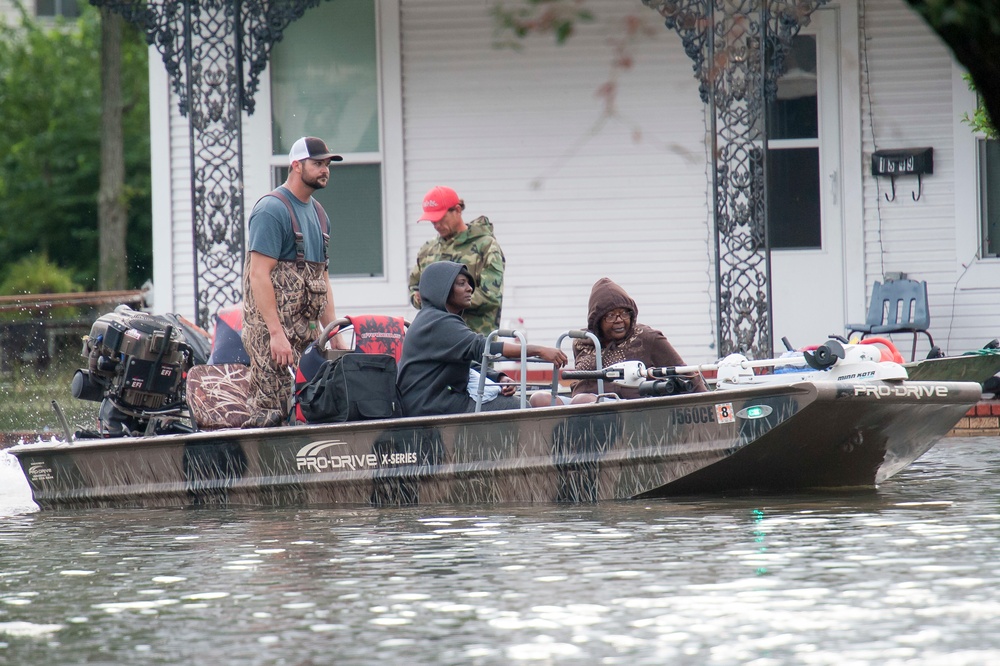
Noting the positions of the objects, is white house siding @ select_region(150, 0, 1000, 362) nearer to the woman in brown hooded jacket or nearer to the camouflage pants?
the woman in brown hooded jacket

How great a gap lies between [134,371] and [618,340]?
2.98 metres

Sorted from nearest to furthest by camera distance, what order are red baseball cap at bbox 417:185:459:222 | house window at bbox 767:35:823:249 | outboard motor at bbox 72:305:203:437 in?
outboard motor at bbox 72:305:203:437 → red baseball cap at bbox 417:185:459:222 → house window at bbox 767:35:823:249

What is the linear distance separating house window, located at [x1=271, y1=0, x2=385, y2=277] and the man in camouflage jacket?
3.75 meters

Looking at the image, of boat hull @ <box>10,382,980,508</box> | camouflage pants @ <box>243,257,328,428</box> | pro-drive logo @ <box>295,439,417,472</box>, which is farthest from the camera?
camouflage pants @ <box>243,257,328,428</box>

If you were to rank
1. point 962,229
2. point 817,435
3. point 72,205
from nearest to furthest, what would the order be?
Answer: point 817,435 → point 962,229 → point 72,205

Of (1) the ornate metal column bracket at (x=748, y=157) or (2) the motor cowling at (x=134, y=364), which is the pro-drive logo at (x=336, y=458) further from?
(1) the ornate metal column bracket at (x=748, y=157)

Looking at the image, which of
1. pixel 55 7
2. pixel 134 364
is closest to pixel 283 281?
pixel 134 364

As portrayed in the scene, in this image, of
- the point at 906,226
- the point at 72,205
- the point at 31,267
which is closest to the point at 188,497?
the point at 906,226

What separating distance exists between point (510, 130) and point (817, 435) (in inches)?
267

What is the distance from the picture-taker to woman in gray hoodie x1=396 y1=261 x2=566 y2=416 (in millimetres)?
8602

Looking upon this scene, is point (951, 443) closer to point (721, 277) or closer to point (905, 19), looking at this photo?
point (721, 277)

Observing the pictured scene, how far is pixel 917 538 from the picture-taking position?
6.68 m

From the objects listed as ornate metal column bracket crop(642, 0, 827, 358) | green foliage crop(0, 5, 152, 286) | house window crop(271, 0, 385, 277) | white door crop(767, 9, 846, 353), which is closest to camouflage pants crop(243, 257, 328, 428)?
ornate metal column bracket crop(642, 0, 827, 358)

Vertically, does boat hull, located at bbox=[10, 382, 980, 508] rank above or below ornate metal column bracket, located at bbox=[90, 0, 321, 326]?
below
